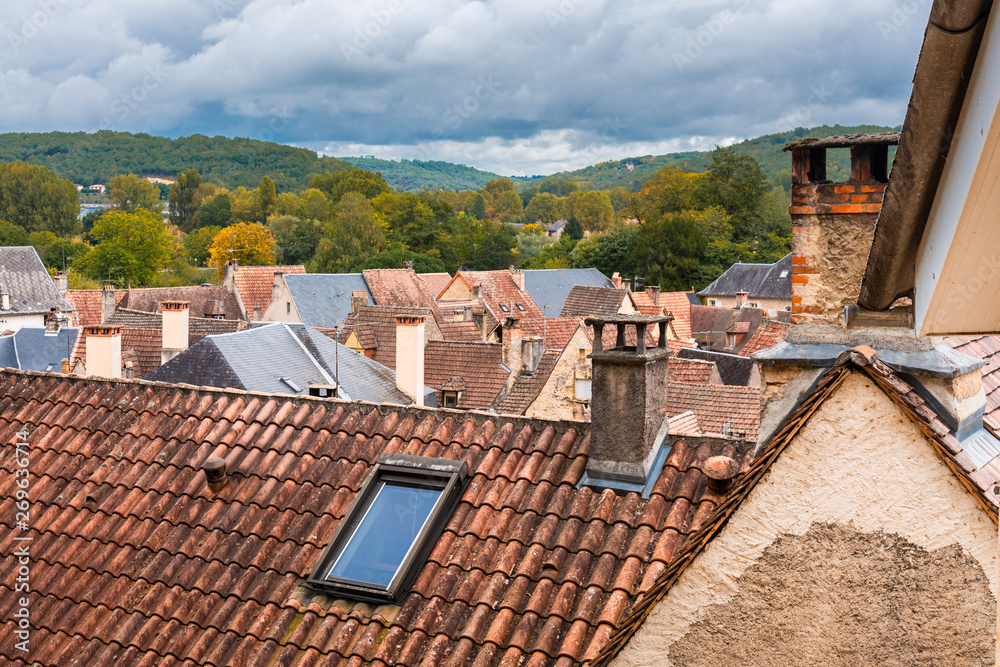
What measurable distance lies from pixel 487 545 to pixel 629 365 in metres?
1.70

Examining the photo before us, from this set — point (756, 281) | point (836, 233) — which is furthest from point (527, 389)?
point (756, 281)

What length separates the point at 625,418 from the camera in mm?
6316

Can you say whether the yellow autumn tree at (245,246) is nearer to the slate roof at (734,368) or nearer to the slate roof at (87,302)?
the slate roof at (87,302)

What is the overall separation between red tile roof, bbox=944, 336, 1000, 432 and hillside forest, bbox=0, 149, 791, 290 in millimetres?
80948

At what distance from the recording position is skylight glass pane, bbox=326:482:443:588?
602 cm

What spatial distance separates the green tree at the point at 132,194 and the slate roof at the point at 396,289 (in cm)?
9661

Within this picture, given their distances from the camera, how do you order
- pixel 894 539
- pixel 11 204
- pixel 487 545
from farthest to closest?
pixel 11 204, pixel 487 545, pixel 894 539

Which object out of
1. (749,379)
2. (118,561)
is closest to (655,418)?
(118,561)

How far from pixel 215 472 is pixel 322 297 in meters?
44.3

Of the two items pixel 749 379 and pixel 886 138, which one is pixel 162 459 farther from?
pixel 749 379

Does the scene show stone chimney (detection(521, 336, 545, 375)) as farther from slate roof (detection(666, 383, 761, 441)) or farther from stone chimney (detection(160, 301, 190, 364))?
stone chimney (detection(160, 301, 190, 364))

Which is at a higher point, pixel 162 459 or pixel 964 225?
pixel 964 225

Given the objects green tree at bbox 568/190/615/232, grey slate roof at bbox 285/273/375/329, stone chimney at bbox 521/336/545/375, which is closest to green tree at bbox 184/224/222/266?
green tree at bbox 568/190/615/232

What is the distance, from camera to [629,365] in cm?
634
